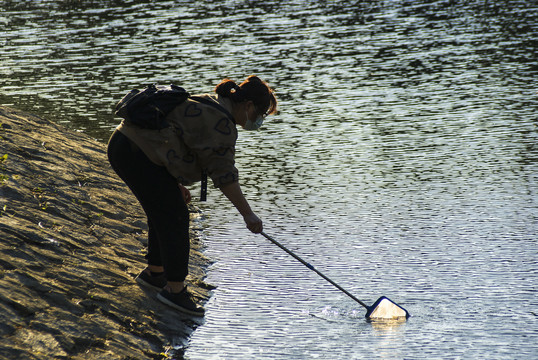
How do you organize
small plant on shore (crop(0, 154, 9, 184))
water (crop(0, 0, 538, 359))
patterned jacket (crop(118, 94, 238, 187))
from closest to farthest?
1. patterned jacket (crop(118, 94, 238, 187))
2. water (crop(0, 0, 538, 359))
3. small plant on shore (crop(0, 154, 9, 184))

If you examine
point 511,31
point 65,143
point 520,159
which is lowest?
point 511,31

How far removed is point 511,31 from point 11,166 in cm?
1197

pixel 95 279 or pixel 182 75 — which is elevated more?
pixel 95 279

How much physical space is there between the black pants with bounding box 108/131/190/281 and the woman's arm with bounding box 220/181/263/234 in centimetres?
32

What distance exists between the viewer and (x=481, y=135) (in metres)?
8.98

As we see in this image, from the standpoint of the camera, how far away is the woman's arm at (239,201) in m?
4.36

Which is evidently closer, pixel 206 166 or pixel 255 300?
pixel 206 166

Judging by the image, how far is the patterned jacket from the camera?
4.30 m

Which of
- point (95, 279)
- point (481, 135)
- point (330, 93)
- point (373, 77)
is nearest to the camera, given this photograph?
point (95, 279)

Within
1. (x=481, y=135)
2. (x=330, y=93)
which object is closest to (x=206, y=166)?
(x=481, y=135)

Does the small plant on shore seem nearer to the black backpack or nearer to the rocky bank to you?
the rocky bank

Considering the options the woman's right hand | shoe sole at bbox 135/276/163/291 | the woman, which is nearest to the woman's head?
the woman

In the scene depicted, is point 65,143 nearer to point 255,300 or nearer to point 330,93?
point 255,300

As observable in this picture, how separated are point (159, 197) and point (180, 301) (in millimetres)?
684
